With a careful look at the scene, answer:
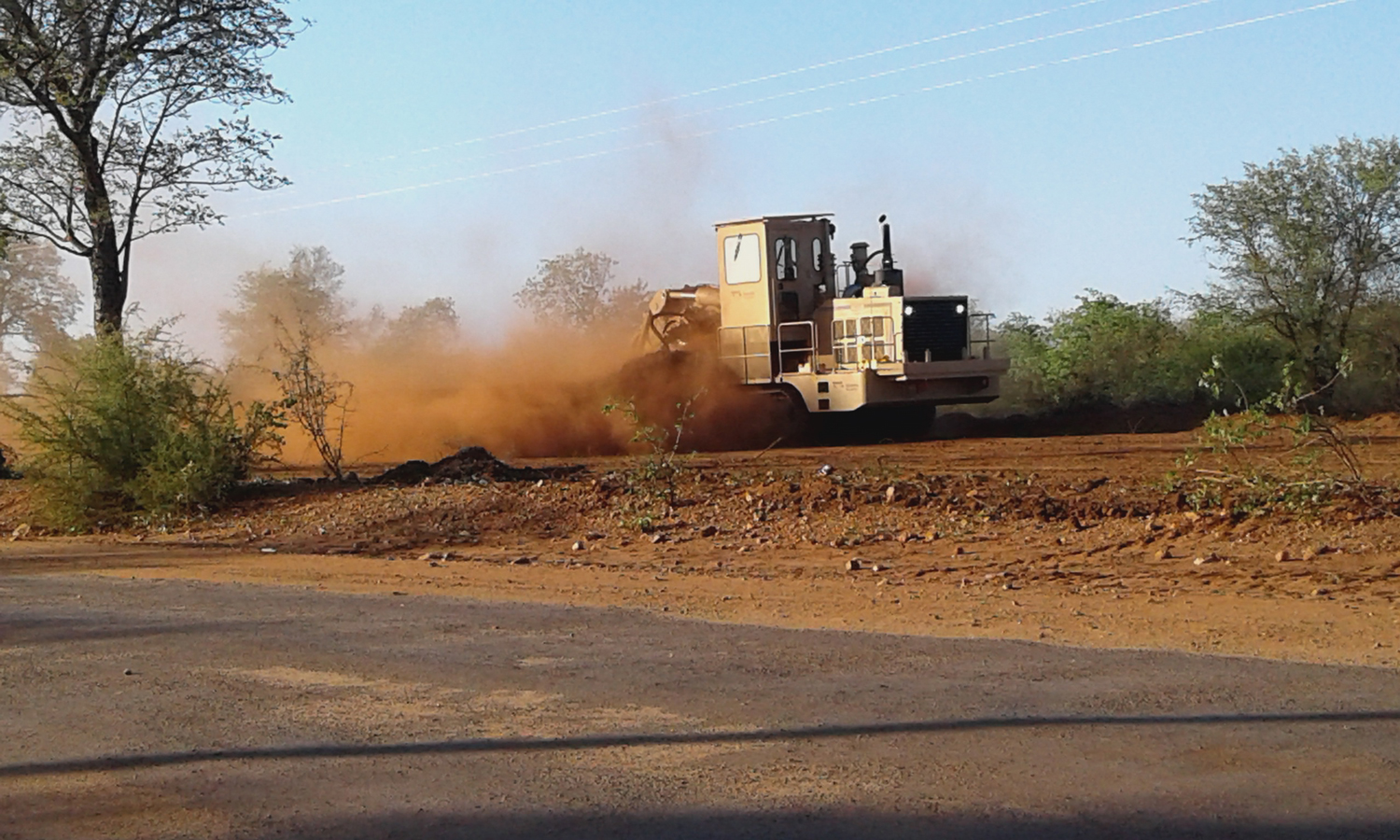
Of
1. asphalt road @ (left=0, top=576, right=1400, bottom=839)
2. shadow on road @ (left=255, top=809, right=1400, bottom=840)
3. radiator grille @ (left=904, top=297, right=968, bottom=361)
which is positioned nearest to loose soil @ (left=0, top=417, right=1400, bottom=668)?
asphalt road @ (left=0, top=576, right=1400, bottom=839)

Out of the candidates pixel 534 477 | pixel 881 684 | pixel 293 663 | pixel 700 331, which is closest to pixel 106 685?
pixel 293 663

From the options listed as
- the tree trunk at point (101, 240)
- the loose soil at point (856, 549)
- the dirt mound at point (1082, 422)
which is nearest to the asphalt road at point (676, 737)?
the loose soil at point (856, 549)

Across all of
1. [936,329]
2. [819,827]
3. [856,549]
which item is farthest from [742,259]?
[819,827]

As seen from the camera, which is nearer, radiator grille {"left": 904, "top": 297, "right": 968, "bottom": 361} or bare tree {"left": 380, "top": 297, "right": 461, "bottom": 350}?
radiator grille {"left": 904, "top": 297, "right": 968, "bottom": 361}

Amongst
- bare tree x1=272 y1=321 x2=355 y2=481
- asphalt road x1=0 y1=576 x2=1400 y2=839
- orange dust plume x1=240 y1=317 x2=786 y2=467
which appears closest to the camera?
asphalt road x1=0 y1=576 x2=1400 y2=839

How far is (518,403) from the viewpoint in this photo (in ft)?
99.6

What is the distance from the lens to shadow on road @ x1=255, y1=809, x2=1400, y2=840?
5.43m

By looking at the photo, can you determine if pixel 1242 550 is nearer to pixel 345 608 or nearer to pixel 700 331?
pixel 345 608

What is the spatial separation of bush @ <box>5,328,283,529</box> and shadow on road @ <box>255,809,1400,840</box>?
49.9ft

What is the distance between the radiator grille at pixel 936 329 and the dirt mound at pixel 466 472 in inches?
299

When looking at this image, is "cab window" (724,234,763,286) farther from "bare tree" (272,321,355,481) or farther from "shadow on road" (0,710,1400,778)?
"shadow on road" (0,710,1400,778)

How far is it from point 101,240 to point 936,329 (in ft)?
48.4

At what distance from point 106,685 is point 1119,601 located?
7407 mm

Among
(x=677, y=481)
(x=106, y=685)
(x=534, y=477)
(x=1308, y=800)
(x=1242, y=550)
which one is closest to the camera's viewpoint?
(x=1308, y=800)
